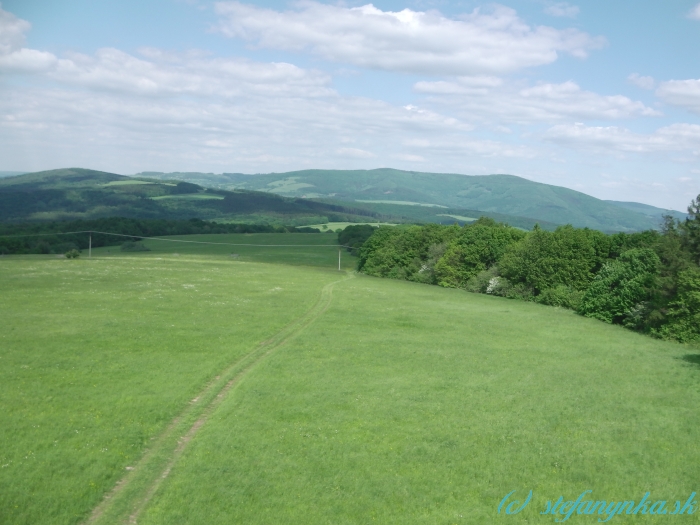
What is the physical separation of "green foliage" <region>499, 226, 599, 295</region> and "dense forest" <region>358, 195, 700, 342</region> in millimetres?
123

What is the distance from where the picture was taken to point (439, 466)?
72.9 ft

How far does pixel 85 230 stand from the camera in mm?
131750

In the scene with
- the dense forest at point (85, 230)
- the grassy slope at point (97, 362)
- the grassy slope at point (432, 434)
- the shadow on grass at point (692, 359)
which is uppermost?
the dense forest at point (85, 230)

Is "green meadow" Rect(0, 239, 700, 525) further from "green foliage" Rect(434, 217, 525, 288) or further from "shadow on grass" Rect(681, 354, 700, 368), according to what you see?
"green foliage" Rect(434, 217, 525, 288)

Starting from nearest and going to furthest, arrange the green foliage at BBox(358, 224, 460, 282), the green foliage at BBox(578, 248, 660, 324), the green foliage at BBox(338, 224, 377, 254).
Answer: the green foliage at BBox(578, 248, 660, 324), the green foliage at BBox(358, 224, 460, 282), the green foliage at BBox(338, 224, 377, 254)

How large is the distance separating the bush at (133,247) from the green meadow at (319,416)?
70678 mm

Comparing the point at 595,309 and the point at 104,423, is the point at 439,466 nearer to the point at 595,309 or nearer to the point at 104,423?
the point at 104,423

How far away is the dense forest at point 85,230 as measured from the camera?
112062mm

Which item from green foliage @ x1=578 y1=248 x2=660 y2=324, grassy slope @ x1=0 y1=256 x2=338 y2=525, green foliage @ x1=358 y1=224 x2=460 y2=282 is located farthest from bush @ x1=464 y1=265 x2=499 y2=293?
grassy slope @ x1=0 y1=256 x2=338 y2=525

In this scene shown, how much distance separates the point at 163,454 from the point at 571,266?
63.1 meters

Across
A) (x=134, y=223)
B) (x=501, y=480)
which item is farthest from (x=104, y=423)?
(x=134, y=223)

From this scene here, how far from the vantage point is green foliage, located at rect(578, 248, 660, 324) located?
2306 inches

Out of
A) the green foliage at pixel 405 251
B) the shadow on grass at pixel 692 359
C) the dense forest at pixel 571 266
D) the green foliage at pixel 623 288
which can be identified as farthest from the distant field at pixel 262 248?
the shadow on grass at pixel 692 359

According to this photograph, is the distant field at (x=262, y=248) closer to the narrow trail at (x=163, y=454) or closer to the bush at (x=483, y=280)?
the bush at (x=483, y=280)
